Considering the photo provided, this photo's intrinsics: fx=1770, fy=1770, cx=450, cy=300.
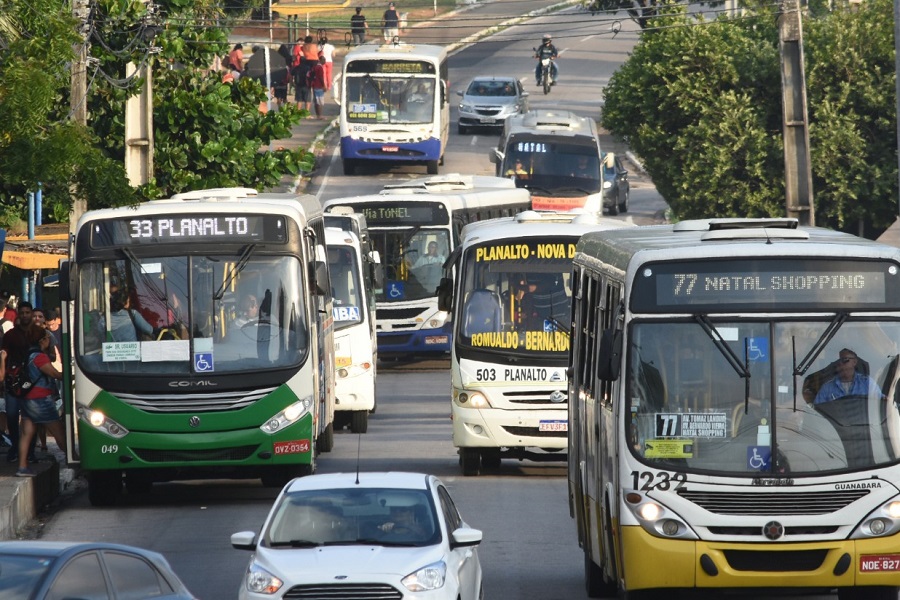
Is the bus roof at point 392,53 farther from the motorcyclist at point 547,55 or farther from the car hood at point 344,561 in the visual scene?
the car hood at point 344,561

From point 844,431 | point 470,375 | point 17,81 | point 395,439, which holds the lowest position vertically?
point 395,439

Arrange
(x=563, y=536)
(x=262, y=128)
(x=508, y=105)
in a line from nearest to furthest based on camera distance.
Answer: (x=563, y=536) → (x=262, y=128) → (x=508, y=105)

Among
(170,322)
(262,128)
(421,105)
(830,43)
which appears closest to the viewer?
(170,322)

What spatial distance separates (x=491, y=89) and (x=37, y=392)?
45232mm

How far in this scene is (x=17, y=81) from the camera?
57.3ft

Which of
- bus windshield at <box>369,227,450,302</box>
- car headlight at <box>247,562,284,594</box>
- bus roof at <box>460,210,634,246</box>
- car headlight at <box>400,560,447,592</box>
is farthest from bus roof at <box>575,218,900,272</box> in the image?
bus windshield at <box>369,227,450,302</box>

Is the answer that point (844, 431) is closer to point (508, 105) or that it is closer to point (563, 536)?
point (563, 536)

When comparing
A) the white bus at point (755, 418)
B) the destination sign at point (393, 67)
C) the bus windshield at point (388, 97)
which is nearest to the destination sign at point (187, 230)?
the white bus at point (755, 418)

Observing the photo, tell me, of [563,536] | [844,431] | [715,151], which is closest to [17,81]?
[563,536]

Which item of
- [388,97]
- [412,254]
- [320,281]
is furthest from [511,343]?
[388,97]

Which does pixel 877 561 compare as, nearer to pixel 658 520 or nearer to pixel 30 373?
pixel 658 520

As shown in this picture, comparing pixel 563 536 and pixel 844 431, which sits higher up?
pixel 844 431

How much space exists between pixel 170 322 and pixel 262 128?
1215 cm

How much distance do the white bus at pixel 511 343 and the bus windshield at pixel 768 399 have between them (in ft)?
26.5
